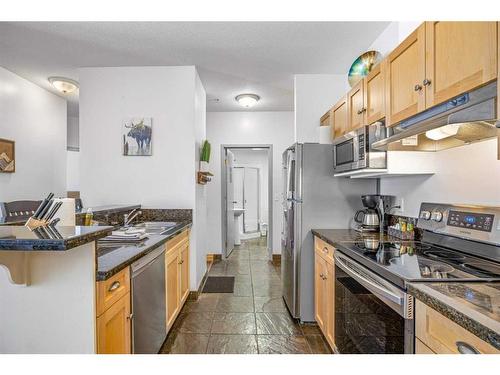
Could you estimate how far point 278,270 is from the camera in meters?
4.21

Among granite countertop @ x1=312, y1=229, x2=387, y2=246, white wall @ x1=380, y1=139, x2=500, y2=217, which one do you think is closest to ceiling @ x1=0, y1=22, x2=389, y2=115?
white wall @ x1=380, y1=139, x2=500, y2=217

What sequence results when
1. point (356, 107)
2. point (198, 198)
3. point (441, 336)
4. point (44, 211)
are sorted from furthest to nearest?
point (198, 198) → point (356, 107) → point (44, 211) → point (441, 336)

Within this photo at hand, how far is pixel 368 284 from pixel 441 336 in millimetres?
456

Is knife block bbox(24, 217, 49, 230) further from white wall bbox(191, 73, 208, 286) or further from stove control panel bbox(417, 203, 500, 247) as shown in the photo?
stove control panel bbox(417, 203, 500, 247)

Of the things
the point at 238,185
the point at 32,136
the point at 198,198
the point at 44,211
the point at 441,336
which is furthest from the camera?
the point at 238,185

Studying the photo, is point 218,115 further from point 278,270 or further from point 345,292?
point 345,292

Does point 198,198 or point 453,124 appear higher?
point 453,124

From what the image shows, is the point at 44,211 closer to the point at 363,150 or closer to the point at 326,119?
the point at 363,150

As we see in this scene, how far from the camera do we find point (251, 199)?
303 inches

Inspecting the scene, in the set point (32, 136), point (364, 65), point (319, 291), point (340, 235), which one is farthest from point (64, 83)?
point (319, 291)

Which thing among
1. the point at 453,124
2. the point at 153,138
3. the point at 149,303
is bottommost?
the point at 149,303

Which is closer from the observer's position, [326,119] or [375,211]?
[375,211]
